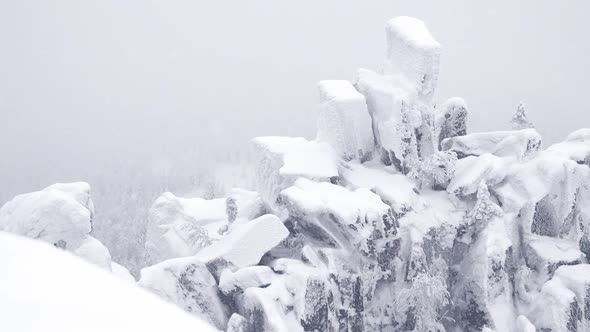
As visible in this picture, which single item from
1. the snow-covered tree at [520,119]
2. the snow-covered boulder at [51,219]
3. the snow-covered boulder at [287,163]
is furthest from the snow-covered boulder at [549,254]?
the snow-covered boulder at [51,219]

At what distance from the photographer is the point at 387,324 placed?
23.4 meters

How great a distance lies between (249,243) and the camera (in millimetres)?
23297

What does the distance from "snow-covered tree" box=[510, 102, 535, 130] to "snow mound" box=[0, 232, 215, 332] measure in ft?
108

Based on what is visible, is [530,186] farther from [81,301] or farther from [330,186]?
[81,301]

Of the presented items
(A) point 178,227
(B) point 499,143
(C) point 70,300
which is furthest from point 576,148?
(C) point 70,300

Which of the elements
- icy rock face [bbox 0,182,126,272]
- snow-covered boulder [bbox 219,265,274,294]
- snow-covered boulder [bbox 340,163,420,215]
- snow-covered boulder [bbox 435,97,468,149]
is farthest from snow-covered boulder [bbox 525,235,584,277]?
icy rock face [bbox 0,182,126,272]

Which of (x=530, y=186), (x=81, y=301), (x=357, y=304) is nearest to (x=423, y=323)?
(x=357, y=304)

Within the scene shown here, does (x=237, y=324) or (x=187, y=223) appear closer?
(x=237, y=324)

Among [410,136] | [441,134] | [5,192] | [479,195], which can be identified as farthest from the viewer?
[5,192]

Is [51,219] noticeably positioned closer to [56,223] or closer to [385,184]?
[56,223]

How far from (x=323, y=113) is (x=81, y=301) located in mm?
26382

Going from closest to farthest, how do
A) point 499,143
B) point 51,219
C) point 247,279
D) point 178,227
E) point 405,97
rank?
point 247,279
point 51,219
point 405,97
point 178,227
point 499,143

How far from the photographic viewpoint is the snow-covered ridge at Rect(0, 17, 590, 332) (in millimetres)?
21766

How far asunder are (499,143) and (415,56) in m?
7.39
